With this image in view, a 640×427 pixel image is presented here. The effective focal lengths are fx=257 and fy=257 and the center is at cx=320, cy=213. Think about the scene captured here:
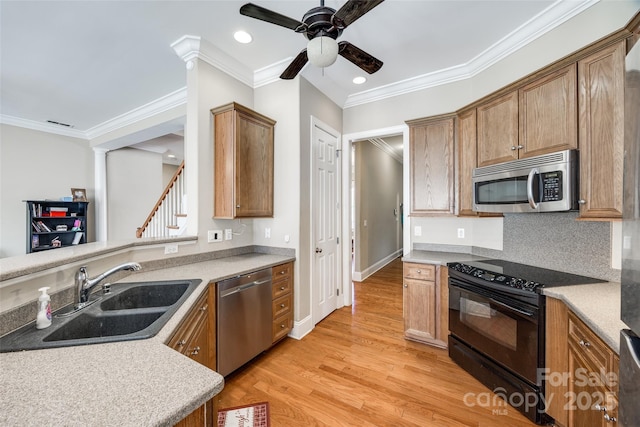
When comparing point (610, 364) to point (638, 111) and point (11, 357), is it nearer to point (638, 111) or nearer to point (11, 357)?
point (638, 111)

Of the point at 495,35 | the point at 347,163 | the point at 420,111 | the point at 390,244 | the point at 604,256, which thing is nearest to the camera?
the point at 604,256

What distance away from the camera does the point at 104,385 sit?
753 mm

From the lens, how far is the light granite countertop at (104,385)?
634 millimetres

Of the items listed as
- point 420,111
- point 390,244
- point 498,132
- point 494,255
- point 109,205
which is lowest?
point 390,244

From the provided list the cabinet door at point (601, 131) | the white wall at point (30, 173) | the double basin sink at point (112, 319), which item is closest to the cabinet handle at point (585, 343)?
the cabinet door at point (601, 131)

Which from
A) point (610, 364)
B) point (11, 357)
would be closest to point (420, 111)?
point (610, 364)

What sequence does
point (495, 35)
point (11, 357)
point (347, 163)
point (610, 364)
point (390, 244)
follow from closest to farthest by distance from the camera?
point (11, 357)
point (610, 364)
point (495, 35)
point (347, 163)
point (390, 244)

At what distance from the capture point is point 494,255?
2621 millimetres

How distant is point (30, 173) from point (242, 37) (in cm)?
502

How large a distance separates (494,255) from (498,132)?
1.22 m

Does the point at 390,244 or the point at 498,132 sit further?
the point at 390,244

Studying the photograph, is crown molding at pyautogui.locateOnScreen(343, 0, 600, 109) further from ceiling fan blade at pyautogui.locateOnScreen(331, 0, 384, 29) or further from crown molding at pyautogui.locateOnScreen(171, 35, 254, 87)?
ceiling fan blade at pyautogui.locateOnScreen(331, 0, 384, 29)

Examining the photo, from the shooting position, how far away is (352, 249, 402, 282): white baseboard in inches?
197

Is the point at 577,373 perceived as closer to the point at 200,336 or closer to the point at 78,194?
the point at 200,336
